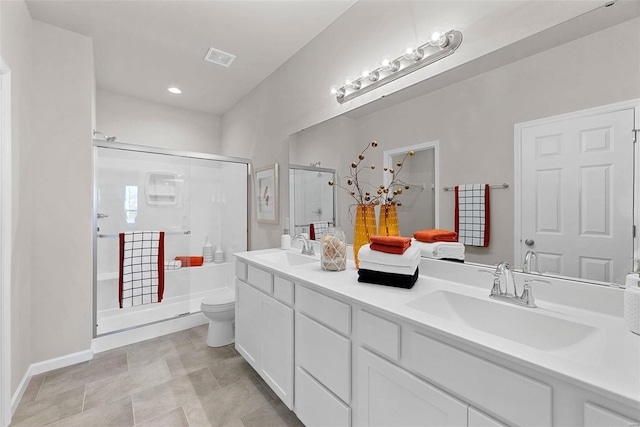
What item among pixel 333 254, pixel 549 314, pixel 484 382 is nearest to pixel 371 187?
pixel 333 254

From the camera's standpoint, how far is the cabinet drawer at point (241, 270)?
2.05 meters

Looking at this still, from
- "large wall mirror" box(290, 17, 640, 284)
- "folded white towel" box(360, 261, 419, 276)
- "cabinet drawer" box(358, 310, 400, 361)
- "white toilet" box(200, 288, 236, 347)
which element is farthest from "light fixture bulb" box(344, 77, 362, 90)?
"white toilet" box(200, 288, 236, 347)

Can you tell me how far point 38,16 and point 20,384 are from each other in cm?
253

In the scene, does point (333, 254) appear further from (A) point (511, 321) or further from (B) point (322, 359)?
(A) point (511, 321)

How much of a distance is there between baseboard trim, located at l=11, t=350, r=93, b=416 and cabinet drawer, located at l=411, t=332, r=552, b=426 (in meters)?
2.49

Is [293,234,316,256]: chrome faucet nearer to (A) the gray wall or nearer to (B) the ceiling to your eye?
(B) the ceiling

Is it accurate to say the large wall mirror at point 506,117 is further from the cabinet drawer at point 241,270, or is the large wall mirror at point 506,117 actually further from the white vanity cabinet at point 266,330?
the cabinet drawer at point 241,270

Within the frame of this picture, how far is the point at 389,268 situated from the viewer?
1296mm

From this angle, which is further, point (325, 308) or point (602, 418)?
point (325, 308)

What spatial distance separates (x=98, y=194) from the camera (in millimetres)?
2428

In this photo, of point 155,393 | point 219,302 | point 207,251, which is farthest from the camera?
point 207,251

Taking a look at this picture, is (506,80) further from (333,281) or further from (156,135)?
(156,135)

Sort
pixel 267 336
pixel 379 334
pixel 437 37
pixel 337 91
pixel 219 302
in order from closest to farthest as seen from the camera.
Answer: pixel 379 334 → pixel 437 37 → pixel 267 336 → pixel 337 91 → pixel 219 302

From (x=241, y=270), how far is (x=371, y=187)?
1129 mm
